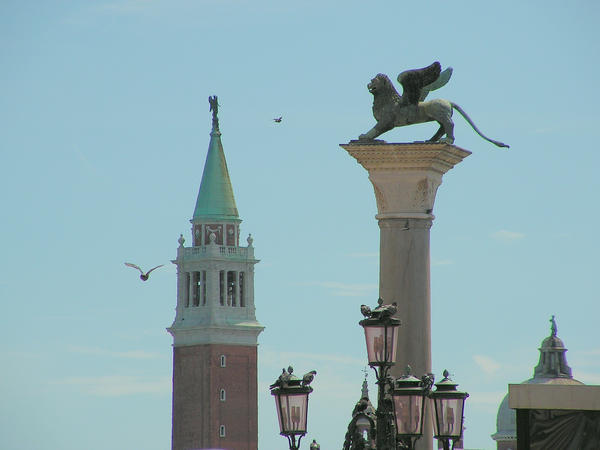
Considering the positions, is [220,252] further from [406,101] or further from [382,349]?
[382,349]

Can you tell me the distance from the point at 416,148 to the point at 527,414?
3.56m

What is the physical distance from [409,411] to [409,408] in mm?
32

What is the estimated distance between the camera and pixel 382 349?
78.3 ft

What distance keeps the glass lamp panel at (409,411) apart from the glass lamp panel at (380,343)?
1.91ft

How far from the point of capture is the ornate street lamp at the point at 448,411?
2362cm

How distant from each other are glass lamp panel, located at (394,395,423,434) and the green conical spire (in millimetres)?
119176

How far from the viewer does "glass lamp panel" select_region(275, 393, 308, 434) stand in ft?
79.7

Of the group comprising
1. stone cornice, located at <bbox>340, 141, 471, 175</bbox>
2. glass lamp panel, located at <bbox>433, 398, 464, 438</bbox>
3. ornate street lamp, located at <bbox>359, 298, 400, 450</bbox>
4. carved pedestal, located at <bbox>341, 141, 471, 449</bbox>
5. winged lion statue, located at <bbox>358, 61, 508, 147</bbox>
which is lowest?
glass lamp panel, located at <bbox>433, 398, 464, 438</bbox>

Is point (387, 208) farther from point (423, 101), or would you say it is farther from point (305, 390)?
point (305, 390)

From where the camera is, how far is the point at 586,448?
2520 centimetres

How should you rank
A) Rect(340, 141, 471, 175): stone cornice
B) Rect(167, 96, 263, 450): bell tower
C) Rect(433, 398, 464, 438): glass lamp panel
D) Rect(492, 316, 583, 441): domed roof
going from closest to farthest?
Rect(433, 398, 464, 438): glass lamp panel → Rect(340, 141, 471, 175): stone cornice → Rect(492, 316, 583, 441): domed roof → Rect(167, 96, 263, 450): bell tower

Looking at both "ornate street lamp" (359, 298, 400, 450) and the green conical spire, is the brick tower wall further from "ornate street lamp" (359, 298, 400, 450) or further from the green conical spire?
"ornate street lamp" (359, 298, 400, 450)

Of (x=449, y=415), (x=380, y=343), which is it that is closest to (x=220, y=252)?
(x=380, y=343)

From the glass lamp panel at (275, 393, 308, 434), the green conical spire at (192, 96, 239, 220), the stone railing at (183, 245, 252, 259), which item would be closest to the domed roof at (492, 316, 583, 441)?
the green conical spire at (192, 96, 239, 220)
